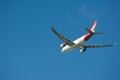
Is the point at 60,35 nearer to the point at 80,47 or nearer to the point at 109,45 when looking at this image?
the point at 80,47

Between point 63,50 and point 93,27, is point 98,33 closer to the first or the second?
point 93,27

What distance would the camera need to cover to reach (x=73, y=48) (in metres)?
109

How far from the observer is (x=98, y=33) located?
9994cm

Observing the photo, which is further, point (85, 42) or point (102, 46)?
point (102, 46)

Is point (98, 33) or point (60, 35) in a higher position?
point (60, 35)

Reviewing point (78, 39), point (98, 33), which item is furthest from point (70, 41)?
point (98, 33)

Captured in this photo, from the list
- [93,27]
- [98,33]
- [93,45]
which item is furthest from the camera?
[93,45]

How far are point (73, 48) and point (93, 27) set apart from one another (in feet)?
28.0

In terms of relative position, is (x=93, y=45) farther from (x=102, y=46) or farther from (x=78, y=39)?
(x=78, y=39)

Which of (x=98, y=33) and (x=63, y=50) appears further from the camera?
(x=63, y=50)

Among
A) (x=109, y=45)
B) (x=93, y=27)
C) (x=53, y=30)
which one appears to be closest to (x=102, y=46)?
(x=109, y=45)

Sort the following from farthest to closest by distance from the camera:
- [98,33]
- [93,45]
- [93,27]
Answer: [93,45], [93,27], [98,33]

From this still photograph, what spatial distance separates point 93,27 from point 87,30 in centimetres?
575

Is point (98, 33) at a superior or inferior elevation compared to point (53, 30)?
inferior
